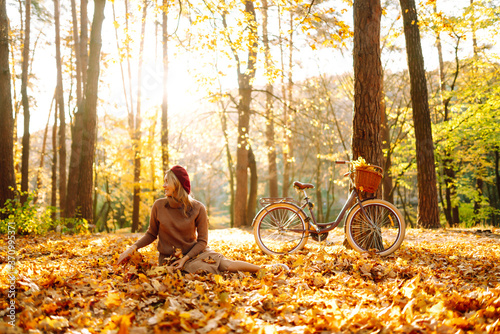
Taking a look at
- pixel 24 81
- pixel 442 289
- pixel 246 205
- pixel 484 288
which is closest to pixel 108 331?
pixel 442 289

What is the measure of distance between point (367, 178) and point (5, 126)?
8252 millimetres

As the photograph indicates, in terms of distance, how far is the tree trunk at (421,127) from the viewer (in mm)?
8922

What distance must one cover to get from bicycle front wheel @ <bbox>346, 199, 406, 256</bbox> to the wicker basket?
24 centimetres

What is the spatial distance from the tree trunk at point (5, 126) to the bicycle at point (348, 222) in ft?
20.9

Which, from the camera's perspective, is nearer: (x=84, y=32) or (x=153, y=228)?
(x=153, y=228)

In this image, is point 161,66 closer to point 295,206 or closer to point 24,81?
point 24,81

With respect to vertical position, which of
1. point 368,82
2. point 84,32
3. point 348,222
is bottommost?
point 348,222

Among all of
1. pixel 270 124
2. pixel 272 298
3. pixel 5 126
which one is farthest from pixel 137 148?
pixel 272 298

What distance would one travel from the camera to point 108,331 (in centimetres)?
224

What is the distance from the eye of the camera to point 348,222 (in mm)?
5145

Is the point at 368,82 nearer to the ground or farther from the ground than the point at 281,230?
farther from the ground

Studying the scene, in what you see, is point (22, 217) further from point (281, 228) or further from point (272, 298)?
point (272, 298)

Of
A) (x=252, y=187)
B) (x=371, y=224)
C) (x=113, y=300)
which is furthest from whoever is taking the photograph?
(x=252, y=187)

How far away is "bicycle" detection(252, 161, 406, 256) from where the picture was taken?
4.95 metres
